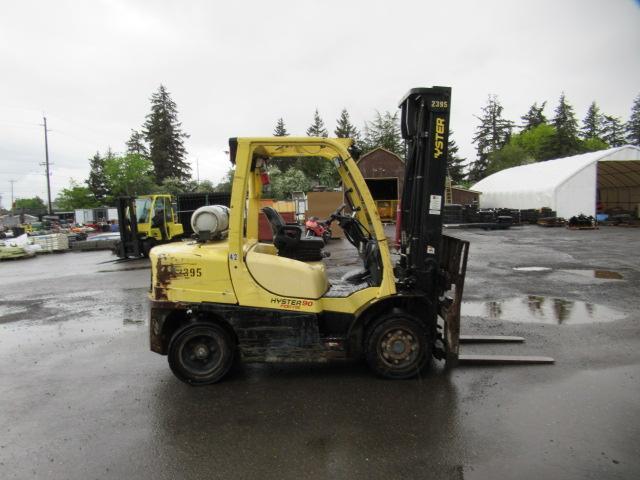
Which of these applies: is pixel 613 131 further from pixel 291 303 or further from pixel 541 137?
pixel 291 303

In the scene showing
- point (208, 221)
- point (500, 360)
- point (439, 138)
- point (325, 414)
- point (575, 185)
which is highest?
point (575, 185)

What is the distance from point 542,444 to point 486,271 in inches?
346

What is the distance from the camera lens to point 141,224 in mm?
17672

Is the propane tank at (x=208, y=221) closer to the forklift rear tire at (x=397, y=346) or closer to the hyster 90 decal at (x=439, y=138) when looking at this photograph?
the forklift rear tire at (x=397, y=346)

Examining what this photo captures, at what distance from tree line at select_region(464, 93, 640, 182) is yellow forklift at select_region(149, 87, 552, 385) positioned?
57689 mm

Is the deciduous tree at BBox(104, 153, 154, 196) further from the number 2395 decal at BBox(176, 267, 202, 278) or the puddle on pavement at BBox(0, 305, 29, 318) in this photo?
the number 2395 decal at BBox(176, 267, 202, 278)

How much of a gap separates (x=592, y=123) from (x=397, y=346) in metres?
82.3

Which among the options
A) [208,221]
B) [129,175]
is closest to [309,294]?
[208,221]

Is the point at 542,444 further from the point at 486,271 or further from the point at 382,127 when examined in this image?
the point at 382,127

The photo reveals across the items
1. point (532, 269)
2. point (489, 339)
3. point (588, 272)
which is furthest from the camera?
point (532, 269)

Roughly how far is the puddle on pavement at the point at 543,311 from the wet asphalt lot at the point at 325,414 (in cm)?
8

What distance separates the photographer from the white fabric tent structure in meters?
29.0

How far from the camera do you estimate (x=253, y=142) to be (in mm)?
4629

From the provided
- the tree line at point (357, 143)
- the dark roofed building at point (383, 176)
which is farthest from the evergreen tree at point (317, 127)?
the dark roofed building at point (383, 176)
